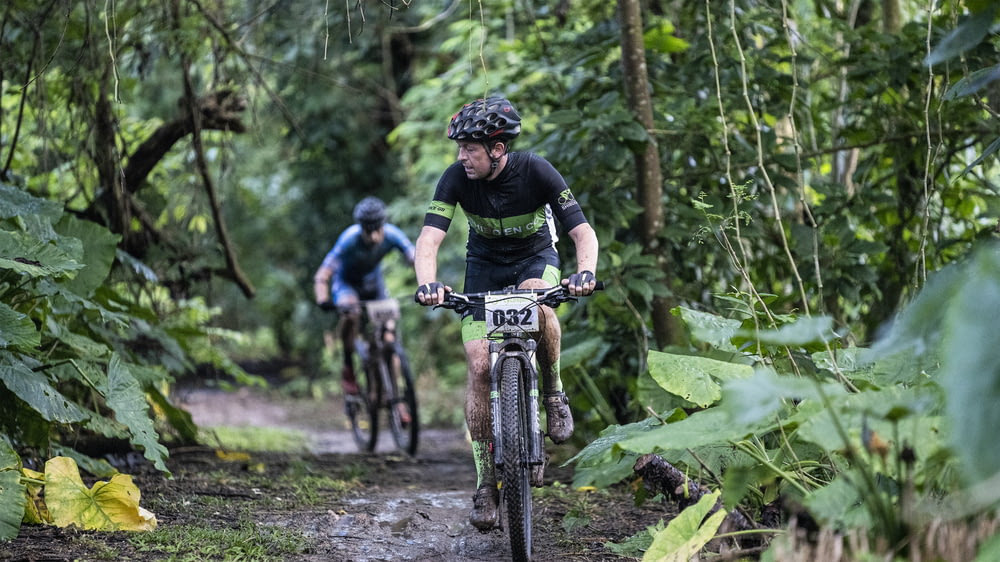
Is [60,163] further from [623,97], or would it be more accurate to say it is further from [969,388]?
[969,388]

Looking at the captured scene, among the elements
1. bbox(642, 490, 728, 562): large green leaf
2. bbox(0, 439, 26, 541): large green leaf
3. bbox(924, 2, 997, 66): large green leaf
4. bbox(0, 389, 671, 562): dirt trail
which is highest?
bbox(924, 2, 997, 66): large green leaf

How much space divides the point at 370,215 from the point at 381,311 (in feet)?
2.59

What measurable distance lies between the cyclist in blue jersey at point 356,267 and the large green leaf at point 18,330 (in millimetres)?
4080

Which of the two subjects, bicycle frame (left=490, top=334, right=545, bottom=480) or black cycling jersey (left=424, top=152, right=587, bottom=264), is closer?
bicycle frame (left=490, top=334, right=545, bottom=480)

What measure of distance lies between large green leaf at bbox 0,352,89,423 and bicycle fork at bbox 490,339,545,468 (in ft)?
5.63

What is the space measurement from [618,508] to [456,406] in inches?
271

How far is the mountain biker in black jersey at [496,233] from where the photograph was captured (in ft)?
13.1

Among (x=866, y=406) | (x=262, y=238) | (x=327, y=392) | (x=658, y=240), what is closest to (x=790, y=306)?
(x=658, y=240)

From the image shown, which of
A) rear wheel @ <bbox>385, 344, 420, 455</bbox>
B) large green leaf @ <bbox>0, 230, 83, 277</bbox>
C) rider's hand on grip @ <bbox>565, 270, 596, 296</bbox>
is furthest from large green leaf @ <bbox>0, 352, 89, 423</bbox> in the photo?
rear wheel @ <bbox>385, 344, 420, 455</bbox>

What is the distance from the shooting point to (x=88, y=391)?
5277 mm

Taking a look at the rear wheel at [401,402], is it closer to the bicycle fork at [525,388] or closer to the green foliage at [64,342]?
the green foliage at [64,342]

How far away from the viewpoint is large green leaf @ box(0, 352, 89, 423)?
12.4 ft

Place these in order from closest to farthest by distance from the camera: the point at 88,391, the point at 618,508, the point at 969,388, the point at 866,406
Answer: the point at 969,388
the point at 866,406
the point at 618,508
the point at 88,391

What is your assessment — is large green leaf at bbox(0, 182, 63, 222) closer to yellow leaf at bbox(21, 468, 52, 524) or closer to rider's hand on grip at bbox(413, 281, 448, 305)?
yellow leaf at bbox(21, 468, 52, 524)
